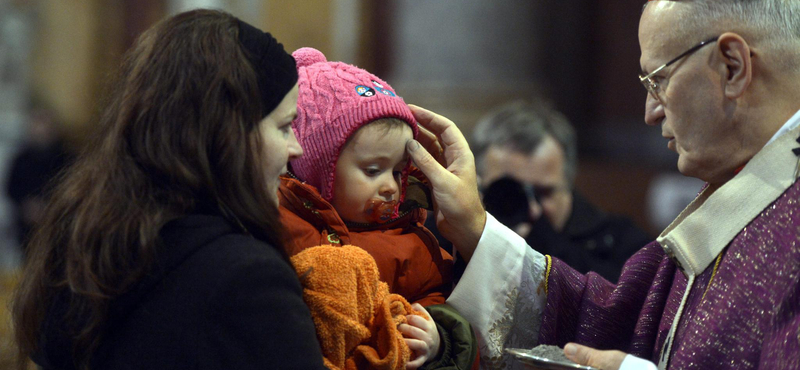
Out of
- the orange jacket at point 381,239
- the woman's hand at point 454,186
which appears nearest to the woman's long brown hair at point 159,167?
the orange jacket at point 381,239

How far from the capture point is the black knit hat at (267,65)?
1771mm

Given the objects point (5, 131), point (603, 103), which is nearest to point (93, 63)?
point (5, 131)

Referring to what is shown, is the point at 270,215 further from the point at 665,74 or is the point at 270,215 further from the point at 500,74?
the point at 500,74

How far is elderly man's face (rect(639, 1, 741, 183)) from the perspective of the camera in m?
2.01

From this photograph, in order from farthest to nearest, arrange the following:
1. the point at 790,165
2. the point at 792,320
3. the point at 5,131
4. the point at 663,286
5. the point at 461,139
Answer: the point at 5,131, the point at 461,139, the point at 663,286, the point at 790,165, the point at 792,320

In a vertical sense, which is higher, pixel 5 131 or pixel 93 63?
pixel 93 63

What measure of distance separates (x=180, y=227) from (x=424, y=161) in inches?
29.5

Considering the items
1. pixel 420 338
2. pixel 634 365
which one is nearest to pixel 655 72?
pixel 634 365

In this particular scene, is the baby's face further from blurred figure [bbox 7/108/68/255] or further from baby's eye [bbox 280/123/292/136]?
blurred figure [bbox 7/108/68/255]

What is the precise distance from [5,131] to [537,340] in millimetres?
8454

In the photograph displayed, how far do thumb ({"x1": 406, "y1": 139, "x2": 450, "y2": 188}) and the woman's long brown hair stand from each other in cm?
54

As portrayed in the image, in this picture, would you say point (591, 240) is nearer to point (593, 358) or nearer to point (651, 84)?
point (651, 84)

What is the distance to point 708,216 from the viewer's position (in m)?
2.01

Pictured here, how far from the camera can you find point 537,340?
8.18 ft
